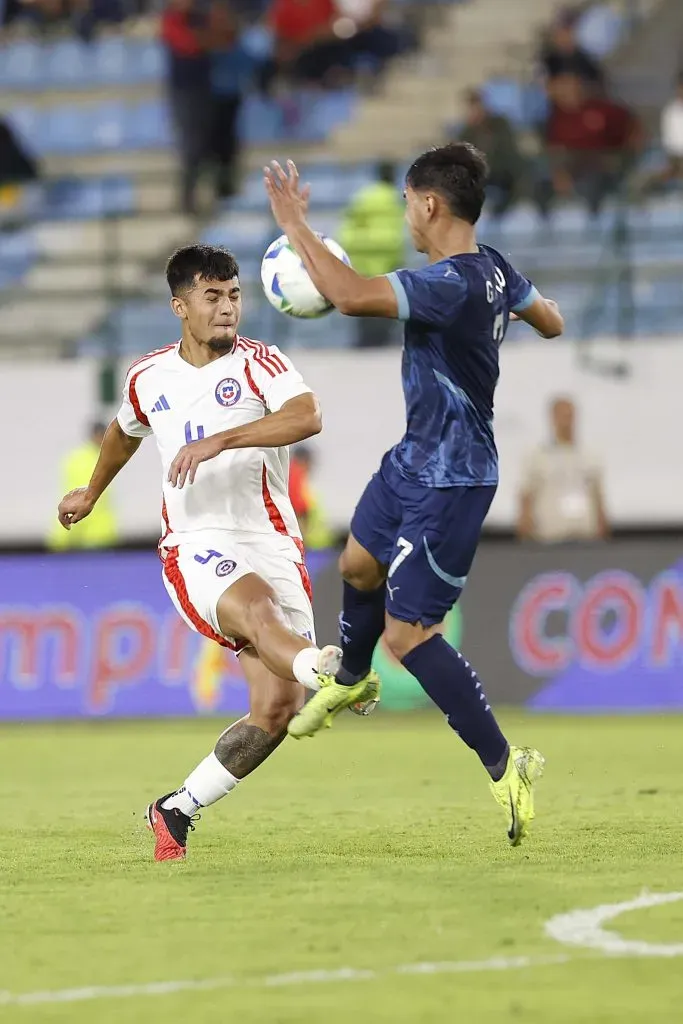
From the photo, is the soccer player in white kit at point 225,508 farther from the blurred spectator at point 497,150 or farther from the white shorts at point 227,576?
the blurred spectator at point 497,150

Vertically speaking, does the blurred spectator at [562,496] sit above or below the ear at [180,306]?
below

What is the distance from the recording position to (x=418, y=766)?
1006 cm

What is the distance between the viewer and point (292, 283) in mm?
6320

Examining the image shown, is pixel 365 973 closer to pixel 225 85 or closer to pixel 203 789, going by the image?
pixel 203 789

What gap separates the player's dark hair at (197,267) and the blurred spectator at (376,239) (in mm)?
8512

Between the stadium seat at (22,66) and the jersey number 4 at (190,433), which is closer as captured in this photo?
the jersey number 4 at (190,433)

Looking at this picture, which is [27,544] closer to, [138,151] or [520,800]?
[138,151]

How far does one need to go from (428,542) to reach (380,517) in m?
0.26

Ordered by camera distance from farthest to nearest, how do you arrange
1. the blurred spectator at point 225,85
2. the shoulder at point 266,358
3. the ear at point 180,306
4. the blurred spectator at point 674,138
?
the blurred spectator at point 225,85 → the blurred spectator at point 674,138 → the ear at point 180,306 → the shoulder at point 266,358

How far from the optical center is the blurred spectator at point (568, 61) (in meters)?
17.7

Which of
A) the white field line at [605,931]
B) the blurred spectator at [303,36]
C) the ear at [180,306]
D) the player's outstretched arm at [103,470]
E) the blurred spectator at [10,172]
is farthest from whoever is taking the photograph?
the blurred spectator at [303,36]

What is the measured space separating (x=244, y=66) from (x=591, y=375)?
18.6 feet

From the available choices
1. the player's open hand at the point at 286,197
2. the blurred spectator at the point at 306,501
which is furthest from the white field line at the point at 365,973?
the blurred spectator at the point at 306,501

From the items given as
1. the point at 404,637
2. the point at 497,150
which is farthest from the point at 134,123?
the point at 404,637
